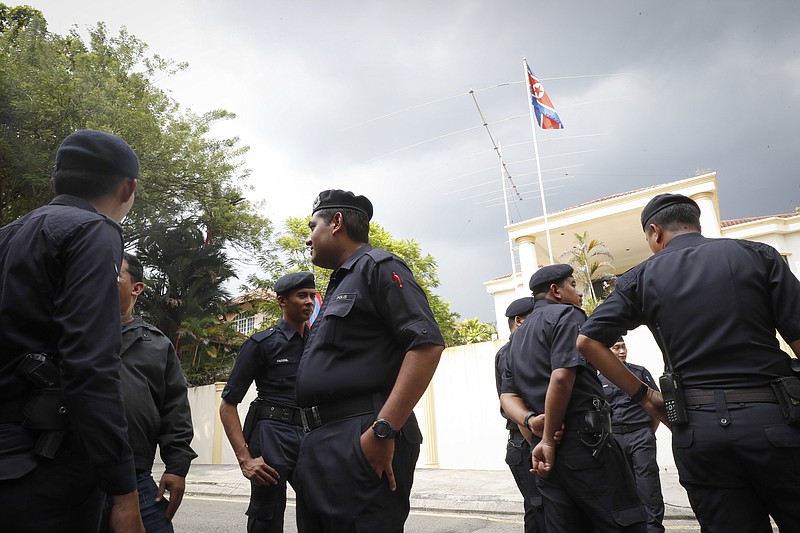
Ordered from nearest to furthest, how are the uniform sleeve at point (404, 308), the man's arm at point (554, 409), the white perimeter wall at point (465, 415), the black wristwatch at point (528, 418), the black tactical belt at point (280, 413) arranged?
the uniform sleeve at point (404, 308) < the man's arm at point (554, 409) < the black wristwatch at point (528, 418) < the black tactical belt at point (280, 413) < the white perimeter wall at point (465, 415)

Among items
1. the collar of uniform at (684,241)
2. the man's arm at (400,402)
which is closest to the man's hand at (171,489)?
the man's arm at (400,402)

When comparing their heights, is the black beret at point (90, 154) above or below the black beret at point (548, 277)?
above

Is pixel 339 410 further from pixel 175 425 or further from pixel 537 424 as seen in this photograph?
pixel 537 424

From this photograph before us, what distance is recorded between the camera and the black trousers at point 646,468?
4867mm

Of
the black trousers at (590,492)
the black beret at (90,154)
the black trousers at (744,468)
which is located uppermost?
the black beret at (90,154)

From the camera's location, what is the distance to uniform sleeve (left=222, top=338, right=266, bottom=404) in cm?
384

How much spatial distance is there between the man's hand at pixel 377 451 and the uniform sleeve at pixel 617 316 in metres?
1.29

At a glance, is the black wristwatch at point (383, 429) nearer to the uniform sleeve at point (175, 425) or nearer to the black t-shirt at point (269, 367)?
the uniform sleeve at point (175, 425)

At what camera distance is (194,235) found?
20641mm

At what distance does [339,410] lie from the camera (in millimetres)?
2154

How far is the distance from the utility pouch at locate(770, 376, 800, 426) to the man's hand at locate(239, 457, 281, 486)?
9.21ft

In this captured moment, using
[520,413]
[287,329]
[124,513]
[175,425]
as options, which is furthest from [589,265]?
[124,513]

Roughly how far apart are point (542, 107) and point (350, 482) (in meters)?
17.5

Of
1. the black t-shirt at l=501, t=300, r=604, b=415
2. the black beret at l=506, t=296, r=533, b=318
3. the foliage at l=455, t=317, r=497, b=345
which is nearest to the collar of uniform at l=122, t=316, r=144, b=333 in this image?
the black t-shirt at l=501, t=300, r=604, b=415
